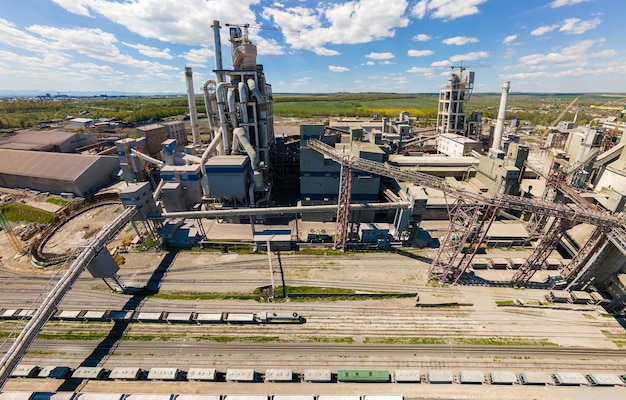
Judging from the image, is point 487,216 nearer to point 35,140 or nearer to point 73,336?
point 73,336

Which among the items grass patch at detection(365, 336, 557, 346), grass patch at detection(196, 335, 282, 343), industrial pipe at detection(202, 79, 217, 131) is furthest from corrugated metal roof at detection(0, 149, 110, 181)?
grass patch at detection(365, 336, 557, 346)

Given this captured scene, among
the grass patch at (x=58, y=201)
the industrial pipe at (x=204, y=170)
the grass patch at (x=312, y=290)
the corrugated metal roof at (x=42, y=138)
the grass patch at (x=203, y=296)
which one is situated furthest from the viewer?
the corrugated metal roof at (x=42, y=138)

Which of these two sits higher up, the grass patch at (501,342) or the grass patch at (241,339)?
the grass patch at (241,339)

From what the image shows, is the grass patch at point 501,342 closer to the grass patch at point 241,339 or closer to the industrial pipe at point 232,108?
the grass patch at point 241,339

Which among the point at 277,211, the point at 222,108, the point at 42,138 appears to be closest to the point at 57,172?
the point at 42,138

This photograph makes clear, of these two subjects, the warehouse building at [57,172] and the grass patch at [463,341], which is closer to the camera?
the grass patch at [463,341]

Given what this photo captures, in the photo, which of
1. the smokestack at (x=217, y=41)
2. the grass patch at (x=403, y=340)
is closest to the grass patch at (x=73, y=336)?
the grass patch at (x=403, y=340)
